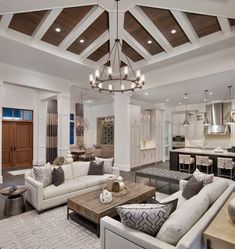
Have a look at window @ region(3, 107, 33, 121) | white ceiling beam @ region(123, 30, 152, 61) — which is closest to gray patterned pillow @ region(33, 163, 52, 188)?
white ceiling beam @ region(123, 30, 152, 61)

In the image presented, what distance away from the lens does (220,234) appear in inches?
57.4

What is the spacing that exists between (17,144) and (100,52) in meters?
6.03

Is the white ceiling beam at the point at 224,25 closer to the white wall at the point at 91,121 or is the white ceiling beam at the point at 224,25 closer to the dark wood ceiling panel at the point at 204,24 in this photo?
the dark wood ceiling panel at the point at 204,24

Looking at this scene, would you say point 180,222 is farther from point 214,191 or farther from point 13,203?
point 13,203

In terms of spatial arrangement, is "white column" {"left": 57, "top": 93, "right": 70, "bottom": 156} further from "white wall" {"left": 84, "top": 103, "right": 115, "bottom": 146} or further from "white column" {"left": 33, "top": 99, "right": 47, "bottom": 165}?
"white wall" {"left": 84, "top": 103, "right": 115, "bottom": 146}

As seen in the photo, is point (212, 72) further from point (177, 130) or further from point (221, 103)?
point (177, 130)

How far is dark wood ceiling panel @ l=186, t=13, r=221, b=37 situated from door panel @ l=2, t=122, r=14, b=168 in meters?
8.19

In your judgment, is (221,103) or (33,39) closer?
(33,39)

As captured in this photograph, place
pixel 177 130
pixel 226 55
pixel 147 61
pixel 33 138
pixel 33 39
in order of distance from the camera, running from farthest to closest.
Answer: pixel 177 130, pixel 33 138, pixel 147 61, pixel 226 55, pixel 33 39

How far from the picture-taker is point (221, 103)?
8.70 meters

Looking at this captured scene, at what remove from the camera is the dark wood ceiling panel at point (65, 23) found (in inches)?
144

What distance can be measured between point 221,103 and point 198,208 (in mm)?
8404

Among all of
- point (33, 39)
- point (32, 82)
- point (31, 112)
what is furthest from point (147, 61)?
point (31, 112)

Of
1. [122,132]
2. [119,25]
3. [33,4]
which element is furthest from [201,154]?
[33,4]
